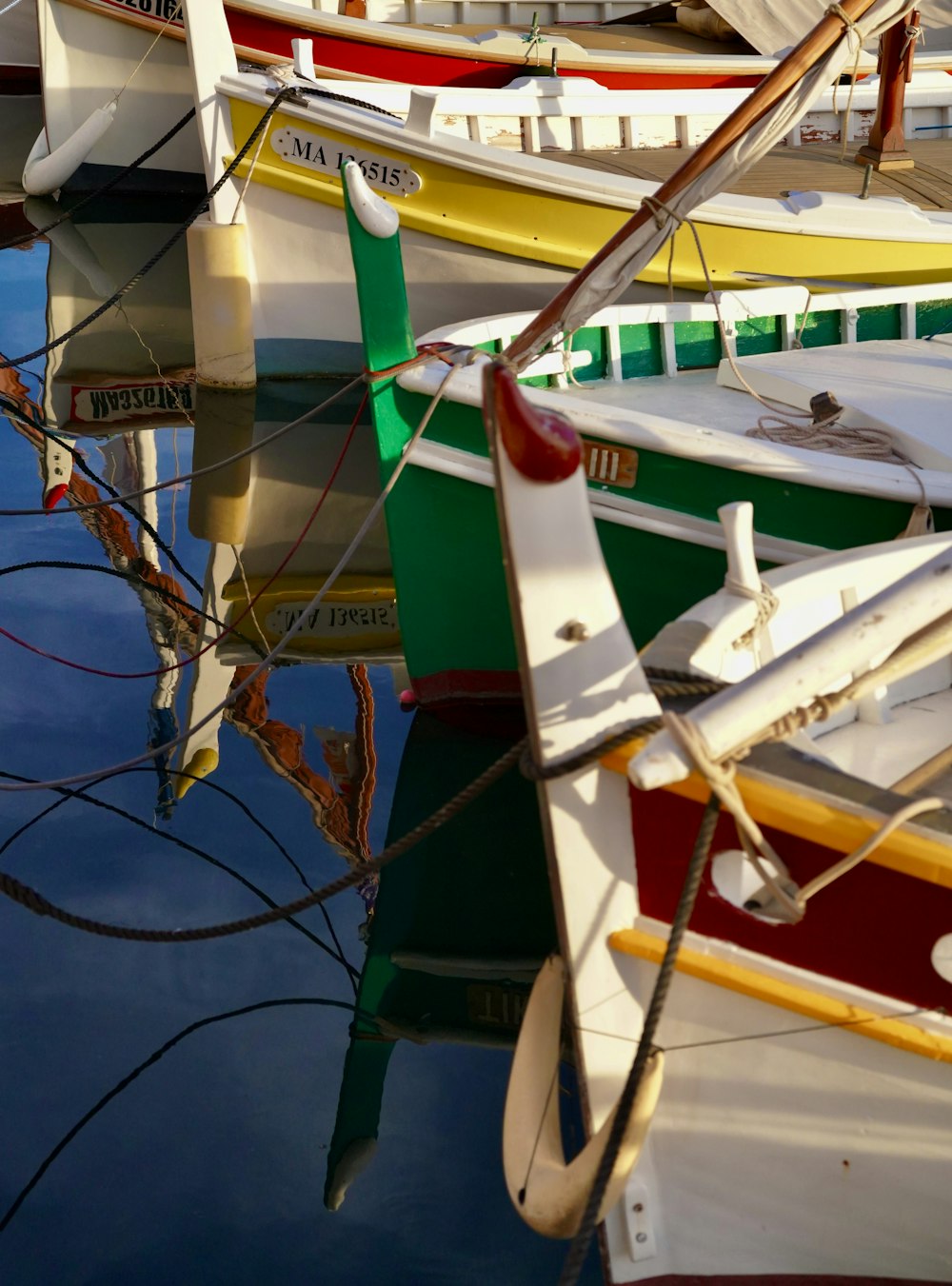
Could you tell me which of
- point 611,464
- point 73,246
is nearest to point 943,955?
point 611,464

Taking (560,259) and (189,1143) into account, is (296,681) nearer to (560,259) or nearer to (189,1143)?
(189,1143)

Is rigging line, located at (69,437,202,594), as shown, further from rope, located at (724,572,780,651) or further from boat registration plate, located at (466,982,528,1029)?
rope, located at (724,572,780,651)

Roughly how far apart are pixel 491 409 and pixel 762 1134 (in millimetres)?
1563

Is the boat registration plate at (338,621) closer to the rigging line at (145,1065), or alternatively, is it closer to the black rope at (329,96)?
the rigging line at (145,1065)

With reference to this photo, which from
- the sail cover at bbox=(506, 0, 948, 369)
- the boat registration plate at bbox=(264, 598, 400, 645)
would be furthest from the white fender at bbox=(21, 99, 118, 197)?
the sail cover at bbox=(506, 0, 948, 369)

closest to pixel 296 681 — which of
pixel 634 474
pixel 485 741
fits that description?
pixel 485 741

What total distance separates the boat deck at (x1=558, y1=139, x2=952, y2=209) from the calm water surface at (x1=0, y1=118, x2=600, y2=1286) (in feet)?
9.74

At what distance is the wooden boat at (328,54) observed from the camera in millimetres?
10930

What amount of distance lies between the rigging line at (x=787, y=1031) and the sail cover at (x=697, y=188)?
2.53 meters

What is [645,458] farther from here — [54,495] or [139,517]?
[54,495]

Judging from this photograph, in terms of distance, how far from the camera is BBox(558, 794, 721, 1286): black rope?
97.0 inches

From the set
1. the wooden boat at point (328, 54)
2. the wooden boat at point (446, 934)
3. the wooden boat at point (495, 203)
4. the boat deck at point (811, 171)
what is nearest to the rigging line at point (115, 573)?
the wooden boat at point (446, 934)

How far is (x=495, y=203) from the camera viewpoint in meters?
7.55

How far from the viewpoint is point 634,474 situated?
4566 mm
